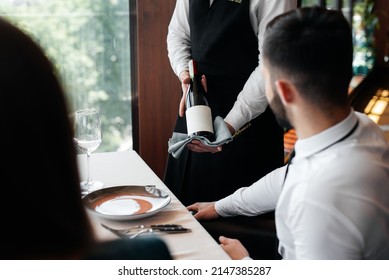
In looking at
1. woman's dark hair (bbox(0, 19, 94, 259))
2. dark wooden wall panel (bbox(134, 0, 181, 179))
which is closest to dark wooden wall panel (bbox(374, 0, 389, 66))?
dark wooden wall panel (bbox(134, 0, 181, 179))

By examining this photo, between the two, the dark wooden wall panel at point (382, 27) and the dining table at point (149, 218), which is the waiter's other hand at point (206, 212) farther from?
the dark wooden wall panel at point (382, 27)

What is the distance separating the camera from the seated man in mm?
1081

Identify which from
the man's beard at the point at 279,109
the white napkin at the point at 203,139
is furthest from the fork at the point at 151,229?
the white napkin at the point at 203,139

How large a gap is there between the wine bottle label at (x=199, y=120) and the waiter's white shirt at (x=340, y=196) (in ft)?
2.14

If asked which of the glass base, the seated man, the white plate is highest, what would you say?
the seated man

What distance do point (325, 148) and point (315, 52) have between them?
205mm

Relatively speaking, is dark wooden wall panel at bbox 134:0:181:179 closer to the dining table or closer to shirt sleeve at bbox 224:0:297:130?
shirt sleeve at bbox 224:0:297:130

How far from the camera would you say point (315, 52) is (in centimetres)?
116

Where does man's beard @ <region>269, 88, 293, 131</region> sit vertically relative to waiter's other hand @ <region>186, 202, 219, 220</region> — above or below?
above

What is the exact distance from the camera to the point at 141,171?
1861 millimetres

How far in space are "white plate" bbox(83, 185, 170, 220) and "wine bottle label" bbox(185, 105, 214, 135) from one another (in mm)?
320

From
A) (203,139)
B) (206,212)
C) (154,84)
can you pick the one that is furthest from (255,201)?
(154,84)

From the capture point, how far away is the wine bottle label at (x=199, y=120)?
1.83 m
